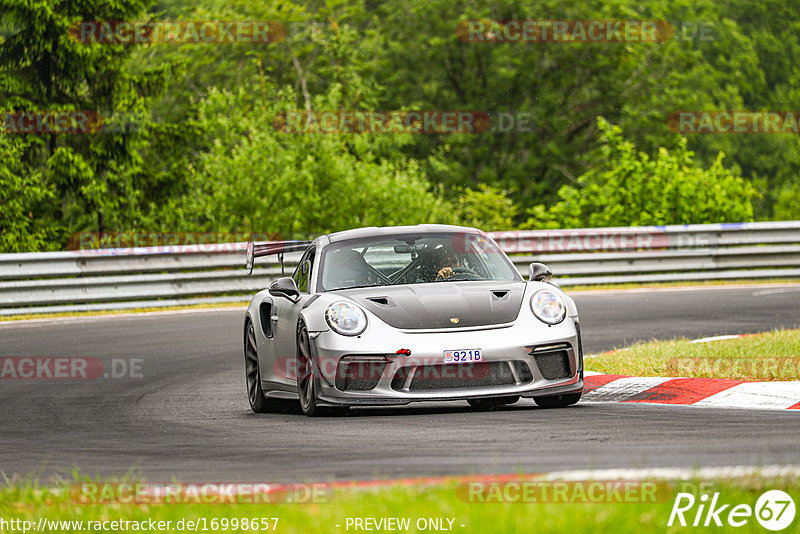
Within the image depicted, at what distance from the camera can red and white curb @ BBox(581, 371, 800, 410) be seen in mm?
8562

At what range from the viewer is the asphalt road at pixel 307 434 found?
5992 mm

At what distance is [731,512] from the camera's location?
14.6 ft

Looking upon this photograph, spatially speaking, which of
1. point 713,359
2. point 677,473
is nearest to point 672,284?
point 713,359

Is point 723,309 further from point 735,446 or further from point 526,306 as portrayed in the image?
point 735,446

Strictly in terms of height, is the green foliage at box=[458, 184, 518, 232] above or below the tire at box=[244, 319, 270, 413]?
below

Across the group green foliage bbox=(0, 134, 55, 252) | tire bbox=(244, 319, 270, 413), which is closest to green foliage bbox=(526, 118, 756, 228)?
green foliage bbox=(0, 134, 55, 252)

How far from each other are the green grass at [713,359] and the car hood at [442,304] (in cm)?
186

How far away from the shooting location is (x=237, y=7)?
167 ft

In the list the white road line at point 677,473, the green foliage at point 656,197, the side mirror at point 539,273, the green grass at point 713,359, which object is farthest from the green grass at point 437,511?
the green foliage at point 656,197

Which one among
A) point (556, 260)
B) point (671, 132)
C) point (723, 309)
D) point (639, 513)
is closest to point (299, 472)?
point (639, 513)

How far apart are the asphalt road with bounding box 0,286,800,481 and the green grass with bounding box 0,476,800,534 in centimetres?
73

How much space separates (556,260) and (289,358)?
12862mm

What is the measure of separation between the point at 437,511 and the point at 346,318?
4.01 m

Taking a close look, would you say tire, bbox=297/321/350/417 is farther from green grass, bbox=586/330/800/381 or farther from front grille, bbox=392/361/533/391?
green grass, bbox=586/330/800/381
